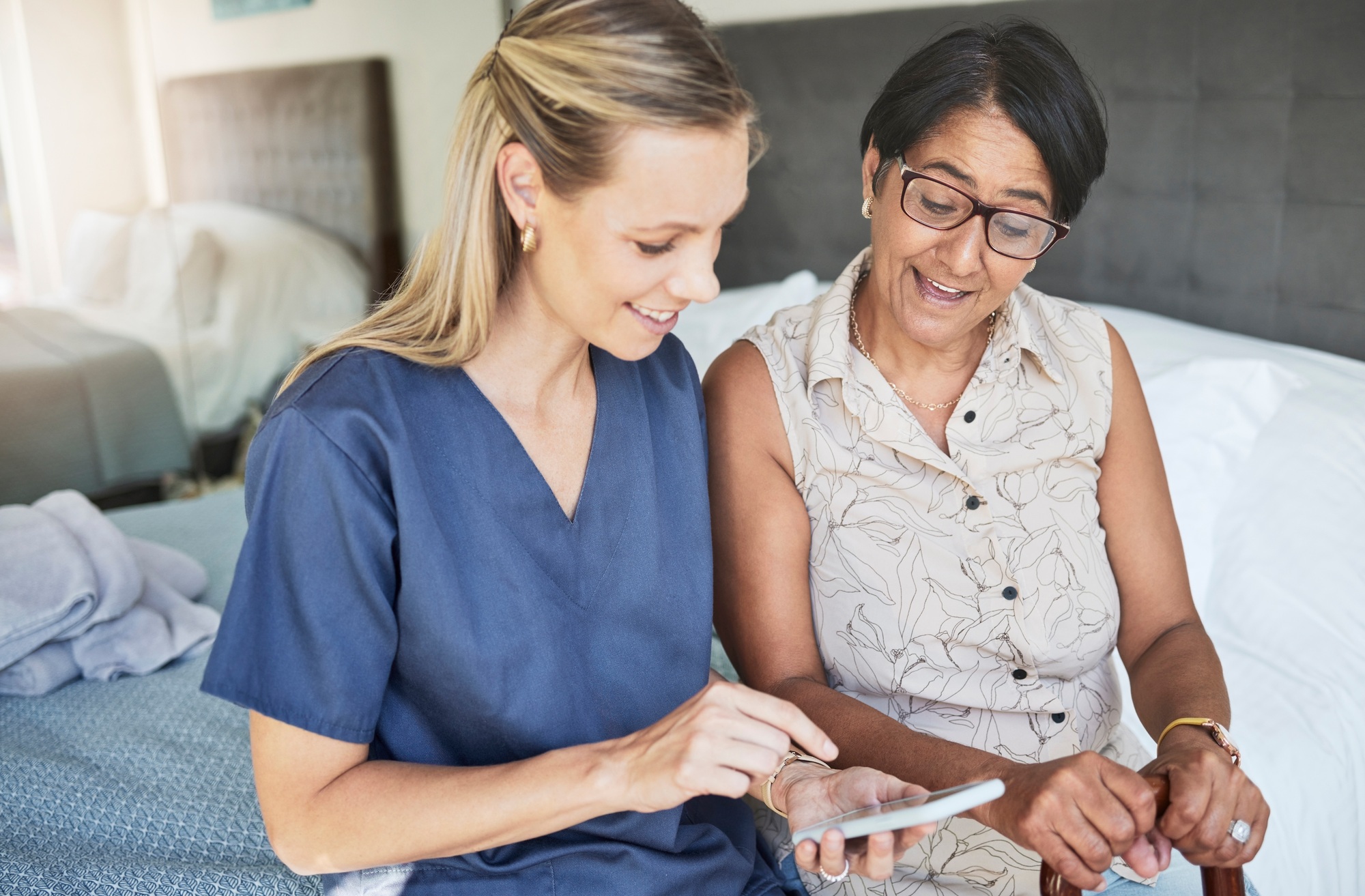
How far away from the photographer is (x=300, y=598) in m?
0.90

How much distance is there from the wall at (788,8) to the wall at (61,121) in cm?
168

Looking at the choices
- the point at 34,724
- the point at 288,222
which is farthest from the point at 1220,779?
the point at 288,222

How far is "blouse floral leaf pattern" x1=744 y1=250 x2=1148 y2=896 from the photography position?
1.21m

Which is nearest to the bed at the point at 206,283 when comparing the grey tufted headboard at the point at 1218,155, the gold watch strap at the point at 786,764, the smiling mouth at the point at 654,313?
the grey tufted headboard at the point at 1218,155

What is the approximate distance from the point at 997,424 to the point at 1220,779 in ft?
1.53

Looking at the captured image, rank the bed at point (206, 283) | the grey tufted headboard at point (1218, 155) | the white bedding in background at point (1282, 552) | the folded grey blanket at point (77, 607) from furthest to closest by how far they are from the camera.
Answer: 1. the bed at point (206, 283)
2. the grey tufted headboard at point (1218, 155)
3. the folded grey blanket at point (77, 607)
4. the white bedding in background at point (1282, 552)

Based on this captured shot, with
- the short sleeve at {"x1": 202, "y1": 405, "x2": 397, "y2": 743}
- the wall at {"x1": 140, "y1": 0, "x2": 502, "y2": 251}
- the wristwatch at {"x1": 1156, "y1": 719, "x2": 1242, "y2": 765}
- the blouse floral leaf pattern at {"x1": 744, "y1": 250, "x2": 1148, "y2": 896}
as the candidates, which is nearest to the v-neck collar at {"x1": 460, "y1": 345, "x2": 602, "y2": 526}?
the short sleeve at {"x1": 202, "y1": 405, "x2": 397, "y2": 743}

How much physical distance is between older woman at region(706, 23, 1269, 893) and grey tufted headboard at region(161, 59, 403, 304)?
2.32 metres

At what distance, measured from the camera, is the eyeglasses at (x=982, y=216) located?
1.20 meters

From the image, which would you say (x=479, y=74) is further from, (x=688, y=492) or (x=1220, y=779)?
(x=1220, y=779)

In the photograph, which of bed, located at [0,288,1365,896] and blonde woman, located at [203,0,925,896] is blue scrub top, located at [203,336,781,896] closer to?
→ blonde woman, located at [203,0,925,896]

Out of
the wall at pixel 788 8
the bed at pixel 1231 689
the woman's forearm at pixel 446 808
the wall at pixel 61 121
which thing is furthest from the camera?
the wall at pixel 61 121

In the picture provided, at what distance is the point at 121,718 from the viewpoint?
1504 mm

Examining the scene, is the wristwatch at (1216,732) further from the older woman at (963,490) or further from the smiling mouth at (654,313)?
the smiling mouth at (654,313)
